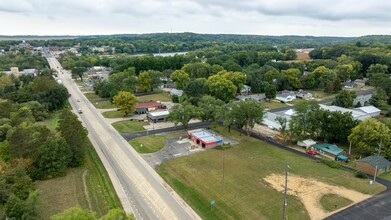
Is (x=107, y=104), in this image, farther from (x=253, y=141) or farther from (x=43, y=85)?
(x=253, y=141)

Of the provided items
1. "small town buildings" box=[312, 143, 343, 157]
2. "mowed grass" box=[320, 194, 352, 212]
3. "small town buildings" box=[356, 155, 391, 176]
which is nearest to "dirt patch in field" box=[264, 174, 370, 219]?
"mowed grass" box=[320, 194, 352, 212]

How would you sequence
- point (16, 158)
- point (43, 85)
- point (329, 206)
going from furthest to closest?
point (43, 85)
point (16, 158)
point (329, 206)

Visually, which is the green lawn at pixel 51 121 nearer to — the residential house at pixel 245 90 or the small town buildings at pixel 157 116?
the small town buildings at pixel 157 116

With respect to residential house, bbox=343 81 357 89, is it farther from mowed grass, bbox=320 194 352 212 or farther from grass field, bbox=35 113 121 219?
grass field, bbox=35 113 121 219

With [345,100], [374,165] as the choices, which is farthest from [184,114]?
[345,100]

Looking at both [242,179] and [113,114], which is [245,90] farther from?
[242,179]

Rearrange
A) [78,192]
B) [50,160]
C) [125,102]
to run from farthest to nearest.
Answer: [125,102] → [50,160] → [78,192]

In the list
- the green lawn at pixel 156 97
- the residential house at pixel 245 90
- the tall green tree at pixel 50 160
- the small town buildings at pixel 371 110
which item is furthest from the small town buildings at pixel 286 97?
the tall green tree at pixel 50 160

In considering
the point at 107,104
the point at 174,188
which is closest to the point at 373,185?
the point at 174,188
